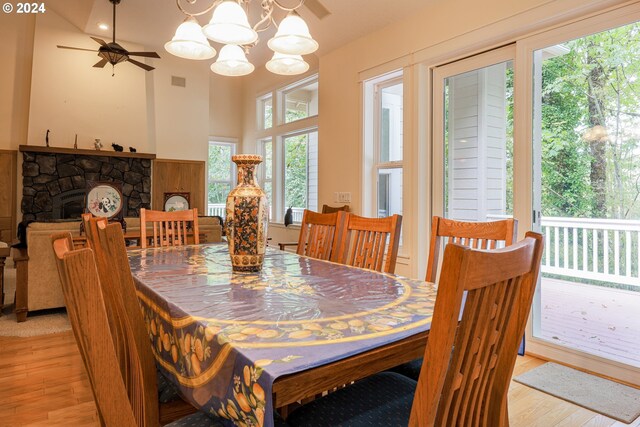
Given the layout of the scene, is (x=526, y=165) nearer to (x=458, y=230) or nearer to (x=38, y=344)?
(x=458, y=230)

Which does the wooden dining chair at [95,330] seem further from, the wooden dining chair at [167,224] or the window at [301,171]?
the window at [301,171]

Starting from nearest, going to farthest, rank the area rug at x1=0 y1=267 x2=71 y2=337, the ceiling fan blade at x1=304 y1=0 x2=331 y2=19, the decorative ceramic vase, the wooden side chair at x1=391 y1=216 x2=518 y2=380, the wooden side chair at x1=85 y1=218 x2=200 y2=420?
1. the wooden side chair at x1=85 y1=218 x2=200 y2=420
2. the wooden side chair at x1=391 y1=216 x2=518 y2=380
3. the decorative ceramic vase
4. the area rug at x1=0 y1=267 x2=71 y2=337
5. the ceiling fan blade at x1=304 y1=0 x2=331 y2=19

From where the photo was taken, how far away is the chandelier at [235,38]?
6.38 feet

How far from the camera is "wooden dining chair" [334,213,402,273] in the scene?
2.04 m

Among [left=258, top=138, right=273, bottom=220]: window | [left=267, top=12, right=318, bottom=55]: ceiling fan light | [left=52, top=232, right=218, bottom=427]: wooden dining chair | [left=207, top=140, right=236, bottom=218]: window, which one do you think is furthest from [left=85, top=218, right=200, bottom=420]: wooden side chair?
[left=207, top=140, right=236, bottom=218]: window

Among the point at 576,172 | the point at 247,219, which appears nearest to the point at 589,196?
the point at 576,172

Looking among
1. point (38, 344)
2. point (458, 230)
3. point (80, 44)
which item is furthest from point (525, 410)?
point (80, 44)

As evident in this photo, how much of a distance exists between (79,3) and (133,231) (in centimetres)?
354

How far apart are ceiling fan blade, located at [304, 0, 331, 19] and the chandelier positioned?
4.32 ft

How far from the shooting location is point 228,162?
786 cm

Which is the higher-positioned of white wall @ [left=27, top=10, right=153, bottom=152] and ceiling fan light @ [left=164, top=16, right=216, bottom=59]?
white wall @ [left=27, top=10, right=153, bottom=152]

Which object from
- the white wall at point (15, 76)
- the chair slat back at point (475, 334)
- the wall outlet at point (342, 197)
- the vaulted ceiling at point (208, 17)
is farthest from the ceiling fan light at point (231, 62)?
the white wall at point (15, 76)

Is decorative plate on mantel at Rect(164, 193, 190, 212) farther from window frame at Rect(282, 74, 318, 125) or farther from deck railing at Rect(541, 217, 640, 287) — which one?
deck railing at Rect(541, 217, 640, 287)

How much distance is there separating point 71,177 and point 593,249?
264 inches
